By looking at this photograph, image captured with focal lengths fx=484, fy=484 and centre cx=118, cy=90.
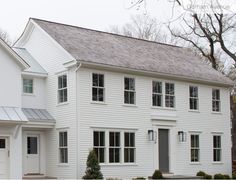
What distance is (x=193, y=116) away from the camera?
95.5 ft

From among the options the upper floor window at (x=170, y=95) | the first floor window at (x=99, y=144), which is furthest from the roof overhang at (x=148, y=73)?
the first floor window at (x=99, y=144)

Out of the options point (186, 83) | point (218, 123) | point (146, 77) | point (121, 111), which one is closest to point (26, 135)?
point (121, 111)

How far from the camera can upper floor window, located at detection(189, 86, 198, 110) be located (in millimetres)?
29219

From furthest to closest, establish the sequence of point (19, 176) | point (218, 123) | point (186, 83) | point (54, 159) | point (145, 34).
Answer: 1. point (145, 34)
2. point (218, 123)
3. point (186, 83)
4. point (54, 159)
5. point (19, 176)

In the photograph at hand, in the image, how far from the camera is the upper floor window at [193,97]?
29.2 m

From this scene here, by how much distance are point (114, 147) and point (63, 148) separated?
261cm

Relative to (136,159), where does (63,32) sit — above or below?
above

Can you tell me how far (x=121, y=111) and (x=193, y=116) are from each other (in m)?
5.66

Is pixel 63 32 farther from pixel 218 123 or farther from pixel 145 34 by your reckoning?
pixel 145 34

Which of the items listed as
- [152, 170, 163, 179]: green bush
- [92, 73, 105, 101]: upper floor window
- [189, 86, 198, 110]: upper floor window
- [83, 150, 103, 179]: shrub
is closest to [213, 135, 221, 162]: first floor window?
[189, 86, 198, 110]: upper floor window

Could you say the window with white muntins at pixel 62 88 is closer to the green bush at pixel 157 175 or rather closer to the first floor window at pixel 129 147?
the first floor window at pixel 129 147

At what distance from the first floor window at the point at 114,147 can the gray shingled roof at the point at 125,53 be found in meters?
3.63

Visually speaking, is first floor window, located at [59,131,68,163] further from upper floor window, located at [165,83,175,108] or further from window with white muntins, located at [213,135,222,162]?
window with white muntins, located at [213,135,222,162]

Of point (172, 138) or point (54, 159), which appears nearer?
point (54, 159)
